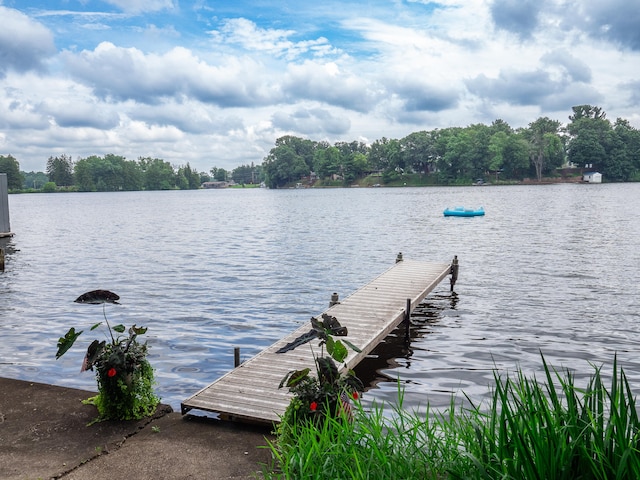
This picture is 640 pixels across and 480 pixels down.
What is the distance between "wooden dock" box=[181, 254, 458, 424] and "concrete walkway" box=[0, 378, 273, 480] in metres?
0.32

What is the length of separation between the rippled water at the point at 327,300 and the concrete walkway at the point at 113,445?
306 centimetres

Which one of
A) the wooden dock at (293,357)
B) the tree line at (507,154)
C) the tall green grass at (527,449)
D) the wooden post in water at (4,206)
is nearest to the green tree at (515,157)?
the tree line at (507,154)

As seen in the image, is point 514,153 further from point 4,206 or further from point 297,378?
point 297,378

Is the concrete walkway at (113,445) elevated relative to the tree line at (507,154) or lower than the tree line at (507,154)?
lower

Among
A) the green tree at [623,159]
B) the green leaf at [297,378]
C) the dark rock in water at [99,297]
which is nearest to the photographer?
the green leaf at [297,378]

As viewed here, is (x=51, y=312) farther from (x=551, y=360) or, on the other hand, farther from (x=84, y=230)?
(x=84, y=230)

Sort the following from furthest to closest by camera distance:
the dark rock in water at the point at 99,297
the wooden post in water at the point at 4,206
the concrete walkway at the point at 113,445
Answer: the wooden post in water at the point at 4,206 → the dark rock in water at the point at 99,297 → the concrete walkway at the point at 113,445

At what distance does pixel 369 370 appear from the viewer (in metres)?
11.5

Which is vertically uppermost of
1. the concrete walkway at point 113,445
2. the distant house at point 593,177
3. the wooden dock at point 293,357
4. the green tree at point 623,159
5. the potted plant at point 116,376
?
the green tree at point 623,159

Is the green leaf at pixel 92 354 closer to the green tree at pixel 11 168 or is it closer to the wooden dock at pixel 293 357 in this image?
the wooden dock at pixel 293 357

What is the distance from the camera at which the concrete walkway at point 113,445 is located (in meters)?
5.41

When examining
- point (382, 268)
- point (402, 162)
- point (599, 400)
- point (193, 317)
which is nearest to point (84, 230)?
point (382, 268)

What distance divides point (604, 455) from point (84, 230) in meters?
49.2

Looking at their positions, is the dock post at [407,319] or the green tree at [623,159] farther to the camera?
the green tree at [623,159]
